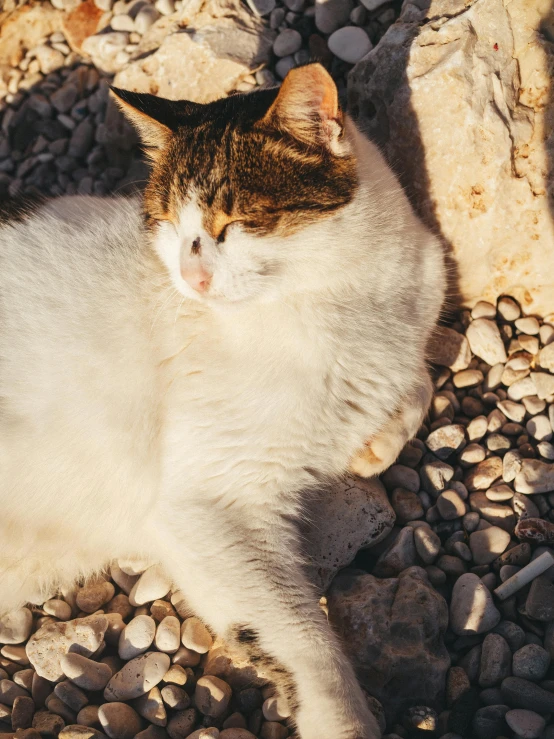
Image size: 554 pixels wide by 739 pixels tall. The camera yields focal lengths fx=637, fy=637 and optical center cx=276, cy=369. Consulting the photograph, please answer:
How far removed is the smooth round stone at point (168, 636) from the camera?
7.35 feet

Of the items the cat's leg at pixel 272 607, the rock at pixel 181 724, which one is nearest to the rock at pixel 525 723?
the cat's leg at pixel 272 607

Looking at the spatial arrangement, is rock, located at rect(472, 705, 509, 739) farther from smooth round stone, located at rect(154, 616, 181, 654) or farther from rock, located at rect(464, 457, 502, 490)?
smooth round stone, located at rect(154, 616, 181, 654)

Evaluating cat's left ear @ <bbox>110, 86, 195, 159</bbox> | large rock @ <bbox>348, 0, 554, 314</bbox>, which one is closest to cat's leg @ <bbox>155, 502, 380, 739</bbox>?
cat's left ear @ <bbox>110, 86, 195, 159</bbox>

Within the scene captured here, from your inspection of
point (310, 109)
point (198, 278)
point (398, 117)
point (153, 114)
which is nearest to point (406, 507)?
point (198, 278)

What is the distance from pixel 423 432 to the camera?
2.67m

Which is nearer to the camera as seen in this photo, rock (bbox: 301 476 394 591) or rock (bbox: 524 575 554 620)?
rock (bbox: 524 575 554 620)

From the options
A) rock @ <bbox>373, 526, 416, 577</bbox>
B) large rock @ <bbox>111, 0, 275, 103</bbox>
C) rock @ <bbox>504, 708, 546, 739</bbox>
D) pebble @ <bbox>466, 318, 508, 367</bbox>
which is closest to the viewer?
rock @ <bbox>504, 708, 546, 739</bbox>

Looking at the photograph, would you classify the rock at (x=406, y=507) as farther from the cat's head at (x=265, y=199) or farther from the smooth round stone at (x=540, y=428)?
the cat's head at (x=265, y=199)

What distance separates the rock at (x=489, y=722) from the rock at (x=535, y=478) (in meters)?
0.77

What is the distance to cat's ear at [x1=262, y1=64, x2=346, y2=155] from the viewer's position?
1817 mm

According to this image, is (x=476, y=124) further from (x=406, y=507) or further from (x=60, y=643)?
(x=60, y=643)

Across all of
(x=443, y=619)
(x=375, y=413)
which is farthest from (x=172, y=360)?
(x=443, y=619)

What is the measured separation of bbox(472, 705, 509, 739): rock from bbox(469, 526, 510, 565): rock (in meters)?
0.50

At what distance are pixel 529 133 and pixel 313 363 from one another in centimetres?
132
